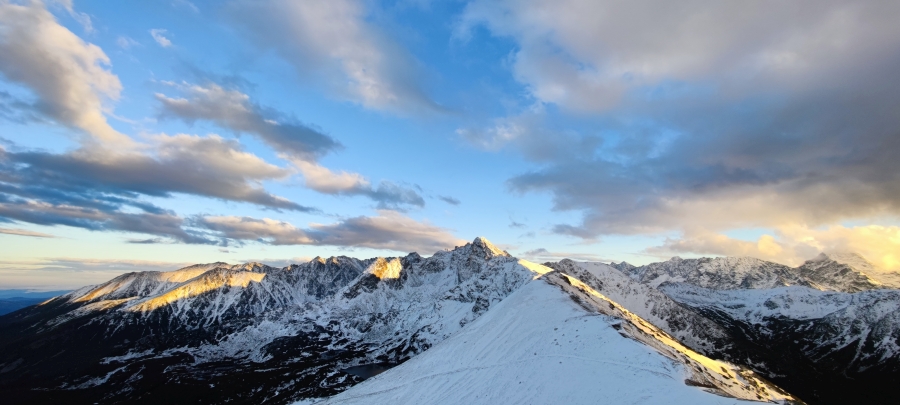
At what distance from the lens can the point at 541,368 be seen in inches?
2768

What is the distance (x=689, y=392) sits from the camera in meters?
50.2

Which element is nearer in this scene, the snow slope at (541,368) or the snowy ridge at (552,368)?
the snow slope at (541,368)

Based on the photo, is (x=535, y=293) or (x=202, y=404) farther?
(x=202, y=404)

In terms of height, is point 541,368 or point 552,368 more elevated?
point 552,368

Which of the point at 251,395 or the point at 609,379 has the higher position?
the point at 609,379

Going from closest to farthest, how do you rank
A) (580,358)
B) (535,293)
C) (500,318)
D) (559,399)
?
1. (559,399)
2. (580,358)
3. (500,318)
4. (535,293)

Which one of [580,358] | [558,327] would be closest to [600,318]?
[558,327]

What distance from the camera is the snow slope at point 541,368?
186 ft

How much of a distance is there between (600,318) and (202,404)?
18942 cm

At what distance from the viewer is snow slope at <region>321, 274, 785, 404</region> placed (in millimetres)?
56594

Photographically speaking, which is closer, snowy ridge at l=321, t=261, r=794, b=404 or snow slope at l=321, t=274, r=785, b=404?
snow slope at l=321, t=274, r=785, b=404

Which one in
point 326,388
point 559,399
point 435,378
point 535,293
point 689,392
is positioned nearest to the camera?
point 689,392

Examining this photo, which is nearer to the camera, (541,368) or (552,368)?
(552,368)

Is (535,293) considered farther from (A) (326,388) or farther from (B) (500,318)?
(A) (326,388)
